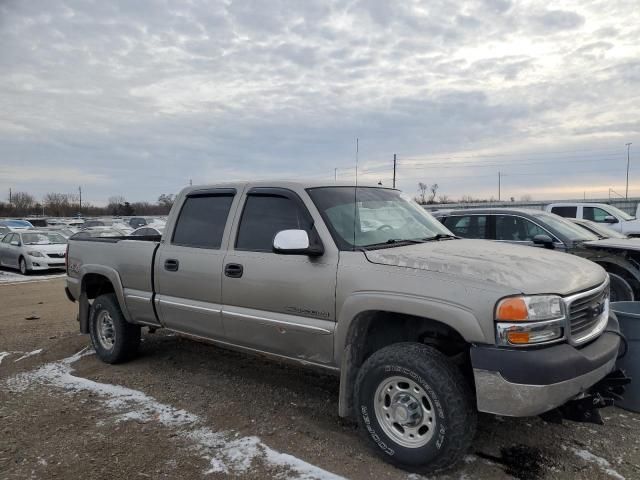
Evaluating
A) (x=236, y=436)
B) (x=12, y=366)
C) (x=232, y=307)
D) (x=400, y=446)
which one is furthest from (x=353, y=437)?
(x=12, y=366)

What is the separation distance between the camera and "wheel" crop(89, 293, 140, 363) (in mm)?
5566

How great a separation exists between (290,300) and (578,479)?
2.23 metres

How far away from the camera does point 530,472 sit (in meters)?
3.25

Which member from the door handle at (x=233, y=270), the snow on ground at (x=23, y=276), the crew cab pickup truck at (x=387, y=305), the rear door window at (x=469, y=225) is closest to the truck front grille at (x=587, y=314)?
the crew cab pickup truck at (x=387, y=305)

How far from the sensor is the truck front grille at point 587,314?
311 cm

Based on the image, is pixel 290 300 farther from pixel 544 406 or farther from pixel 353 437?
pixel 544 406

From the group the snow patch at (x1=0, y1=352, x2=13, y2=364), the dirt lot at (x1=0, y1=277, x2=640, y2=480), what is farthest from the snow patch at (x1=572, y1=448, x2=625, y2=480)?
the snow patch at (x1=0, y1=352, x2=13, y2=364)

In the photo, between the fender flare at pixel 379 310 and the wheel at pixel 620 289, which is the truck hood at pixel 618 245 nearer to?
the wheel at pixel 620 289

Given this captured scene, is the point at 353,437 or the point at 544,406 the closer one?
the point at 544,406

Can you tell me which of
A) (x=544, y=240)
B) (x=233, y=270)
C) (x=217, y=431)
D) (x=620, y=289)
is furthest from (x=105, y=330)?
(x=620, y=289)

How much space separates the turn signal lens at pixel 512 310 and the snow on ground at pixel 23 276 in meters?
14.6

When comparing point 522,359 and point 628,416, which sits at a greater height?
point 522,359

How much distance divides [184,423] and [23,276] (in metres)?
14.0

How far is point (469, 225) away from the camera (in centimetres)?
900
